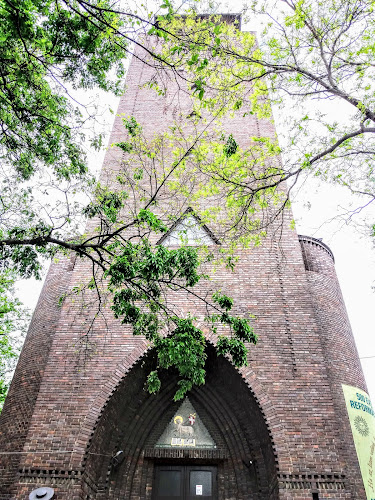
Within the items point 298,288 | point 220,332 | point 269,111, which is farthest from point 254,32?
point 220,332

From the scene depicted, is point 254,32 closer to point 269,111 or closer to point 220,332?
point 269,111

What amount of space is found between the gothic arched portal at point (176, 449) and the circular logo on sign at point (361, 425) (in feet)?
7.53

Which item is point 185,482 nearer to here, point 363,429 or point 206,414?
point 206,414

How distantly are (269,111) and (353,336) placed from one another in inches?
252

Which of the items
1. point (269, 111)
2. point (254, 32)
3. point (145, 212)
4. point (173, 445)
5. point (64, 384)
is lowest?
point (173, 445)

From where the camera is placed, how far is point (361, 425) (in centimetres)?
851

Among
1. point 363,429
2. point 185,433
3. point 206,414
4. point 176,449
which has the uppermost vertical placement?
point 206,414

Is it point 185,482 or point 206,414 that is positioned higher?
point 206,414

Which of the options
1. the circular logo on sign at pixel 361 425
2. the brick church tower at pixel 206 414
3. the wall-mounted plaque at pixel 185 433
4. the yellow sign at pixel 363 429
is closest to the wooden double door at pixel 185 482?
the brick church tower at pixel 206 414

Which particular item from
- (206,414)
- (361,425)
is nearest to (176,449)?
(206,414)

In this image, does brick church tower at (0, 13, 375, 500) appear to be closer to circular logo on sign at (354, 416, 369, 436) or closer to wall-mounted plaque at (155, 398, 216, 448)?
wall-mounted plaque at (155, 398, 216, 448)

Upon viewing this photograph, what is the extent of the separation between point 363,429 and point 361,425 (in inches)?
3.5

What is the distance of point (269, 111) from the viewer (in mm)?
7828

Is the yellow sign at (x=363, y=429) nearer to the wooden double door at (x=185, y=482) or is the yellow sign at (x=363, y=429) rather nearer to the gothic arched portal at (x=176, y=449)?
the gothic arched portal at (x=176, y=449)
